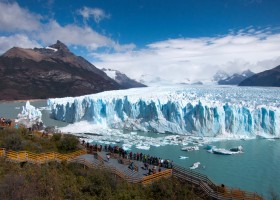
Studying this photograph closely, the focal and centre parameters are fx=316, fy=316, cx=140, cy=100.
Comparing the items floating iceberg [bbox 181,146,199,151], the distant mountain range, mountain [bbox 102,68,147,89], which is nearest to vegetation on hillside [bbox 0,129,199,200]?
floating iceberg [bbox 181,146,199,151]

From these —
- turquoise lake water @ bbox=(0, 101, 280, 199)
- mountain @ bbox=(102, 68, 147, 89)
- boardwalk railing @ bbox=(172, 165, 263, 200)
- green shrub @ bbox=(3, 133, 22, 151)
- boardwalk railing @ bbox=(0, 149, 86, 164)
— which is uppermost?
mountain @ bbox=(102, 68, 147, 89)

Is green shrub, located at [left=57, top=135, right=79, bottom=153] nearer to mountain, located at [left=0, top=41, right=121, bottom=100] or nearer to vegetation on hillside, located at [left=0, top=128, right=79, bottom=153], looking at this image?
vegetation on hillside, located at [left=0, top=128, right=79, bottom=153]

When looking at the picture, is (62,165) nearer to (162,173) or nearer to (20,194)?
(162,173)

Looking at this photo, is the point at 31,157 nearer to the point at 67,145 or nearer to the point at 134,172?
the point at 67,145

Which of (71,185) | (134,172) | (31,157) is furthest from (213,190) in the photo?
(31,157)

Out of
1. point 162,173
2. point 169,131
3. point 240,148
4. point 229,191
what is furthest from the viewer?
point 169,131

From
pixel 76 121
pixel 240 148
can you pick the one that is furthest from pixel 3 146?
pixel 76 121
